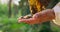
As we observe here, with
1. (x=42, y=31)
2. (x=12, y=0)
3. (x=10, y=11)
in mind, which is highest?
(x=12, y=0)

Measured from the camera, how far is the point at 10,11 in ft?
6.42

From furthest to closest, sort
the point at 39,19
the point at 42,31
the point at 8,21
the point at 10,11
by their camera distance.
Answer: the point at 10,11
the point at 8,21
the point at 42,31
the point at 39,19

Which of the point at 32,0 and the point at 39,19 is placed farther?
the point at 32,0

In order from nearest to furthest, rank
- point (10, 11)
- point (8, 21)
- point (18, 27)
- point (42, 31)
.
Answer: point (42, 31), point (18, 27), point (8, 21), point (10, 11)

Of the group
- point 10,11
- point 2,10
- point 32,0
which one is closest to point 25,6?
point 32,0

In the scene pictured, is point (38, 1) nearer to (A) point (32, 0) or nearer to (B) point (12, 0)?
(A) point (32, 0)

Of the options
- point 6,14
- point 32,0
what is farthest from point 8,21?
point 32,0

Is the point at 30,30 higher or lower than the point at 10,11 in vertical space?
lower

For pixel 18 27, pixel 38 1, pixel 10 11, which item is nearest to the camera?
pixel 38 1

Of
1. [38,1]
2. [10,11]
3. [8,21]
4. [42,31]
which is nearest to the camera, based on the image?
[38,1]

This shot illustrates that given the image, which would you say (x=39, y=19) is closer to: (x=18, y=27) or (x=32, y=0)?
(x=32, y=0)

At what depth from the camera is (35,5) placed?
2.52 ft

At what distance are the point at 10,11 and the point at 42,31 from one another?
0.79 metres

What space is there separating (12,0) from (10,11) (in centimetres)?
17
